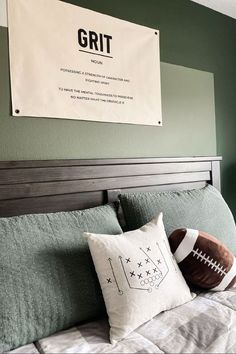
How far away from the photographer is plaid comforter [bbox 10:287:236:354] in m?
0.93

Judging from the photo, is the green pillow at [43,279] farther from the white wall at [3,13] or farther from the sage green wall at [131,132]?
the white wall at [3,13]

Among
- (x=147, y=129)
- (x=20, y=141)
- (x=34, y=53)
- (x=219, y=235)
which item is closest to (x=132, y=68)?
(x=147, y=129)

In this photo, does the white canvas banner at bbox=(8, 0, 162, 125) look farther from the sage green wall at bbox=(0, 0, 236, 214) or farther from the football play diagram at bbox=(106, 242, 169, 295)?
the football play diagram at bbox=(106, 242, 169, 295)

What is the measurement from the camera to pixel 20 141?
4.71 feet

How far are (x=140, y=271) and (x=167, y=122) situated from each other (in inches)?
44.4

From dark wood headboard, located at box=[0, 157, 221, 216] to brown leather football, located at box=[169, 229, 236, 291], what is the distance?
488mm

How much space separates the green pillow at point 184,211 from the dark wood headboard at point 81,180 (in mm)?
156

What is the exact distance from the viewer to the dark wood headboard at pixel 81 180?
4.46 ft

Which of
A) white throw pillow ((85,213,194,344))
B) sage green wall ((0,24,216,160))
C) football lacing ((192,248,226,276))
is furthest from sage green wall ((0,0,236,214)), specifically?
football lacing ((192,248,226,276))

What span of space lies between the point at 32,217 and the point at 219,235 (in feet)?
3.18

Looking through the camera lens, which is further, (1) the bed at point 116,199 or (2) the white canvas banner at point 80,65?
(2) the white canvas banner at point 80,65

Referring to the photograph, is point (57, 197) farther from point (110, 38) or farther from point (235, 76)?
point (235, 76)

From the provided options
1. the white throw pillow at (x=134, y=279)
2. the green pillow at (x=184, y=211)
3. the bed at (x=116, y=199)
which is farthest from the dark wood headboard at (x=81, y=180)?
the white throw pillow at (x=134, y=279)

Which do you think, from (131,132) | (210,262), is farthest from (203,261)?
(131,132)
